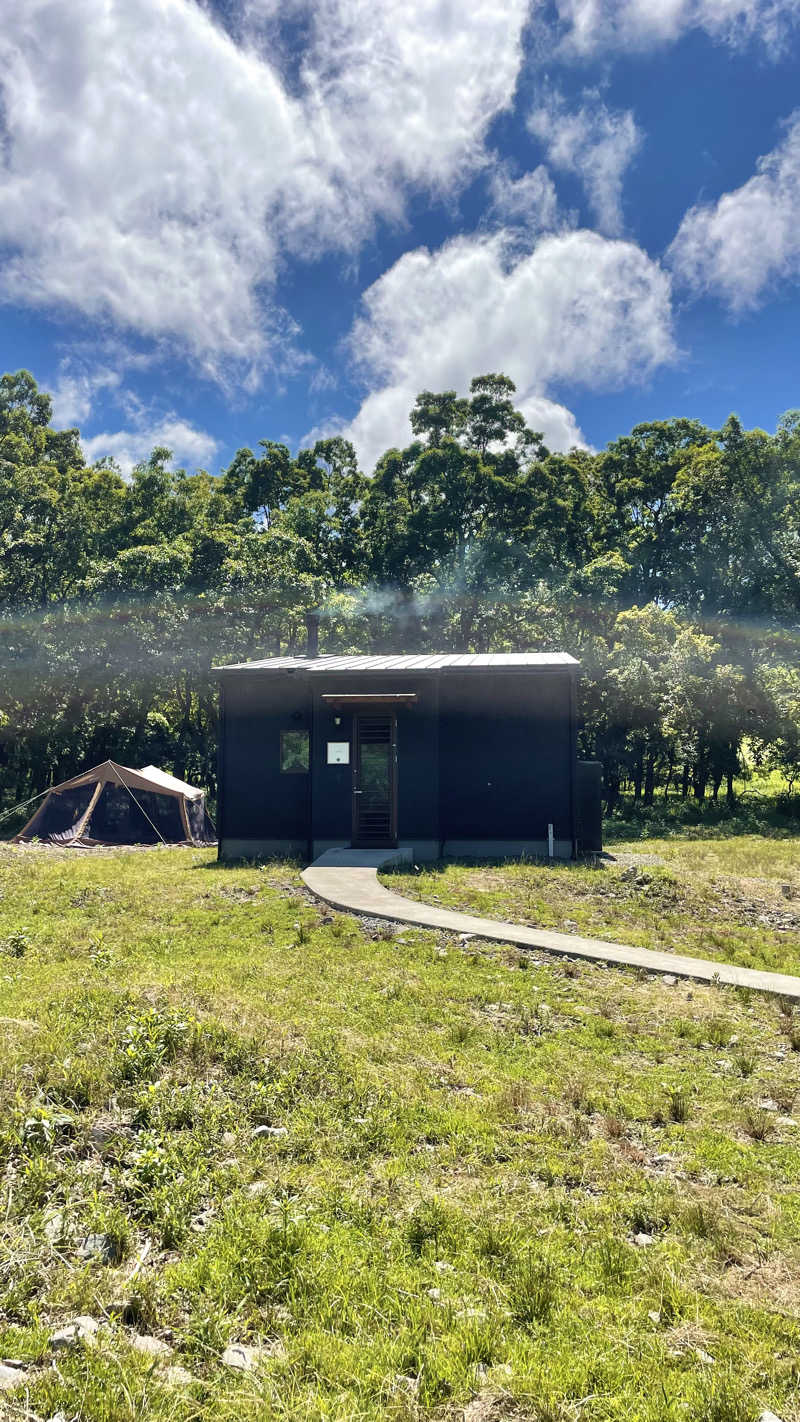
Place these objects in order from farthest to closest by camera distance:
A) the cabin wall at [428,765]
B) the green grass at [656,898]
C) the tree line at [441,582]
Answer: the tree line at [441,582] < the cabin wall at [428,765] < the green grass at [656,898]

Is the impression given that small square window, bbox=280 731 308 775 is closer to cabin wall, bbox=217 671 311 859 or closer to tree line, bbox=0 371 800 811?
cabin wall, bbox=217 671 311 859

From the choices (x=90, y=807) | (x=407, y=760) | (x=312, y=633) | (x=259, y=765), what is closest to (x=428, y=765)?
(x=407, y=760)

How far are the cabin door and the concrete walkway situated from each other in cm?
120

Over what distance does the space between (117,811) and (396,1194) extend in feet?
54.6

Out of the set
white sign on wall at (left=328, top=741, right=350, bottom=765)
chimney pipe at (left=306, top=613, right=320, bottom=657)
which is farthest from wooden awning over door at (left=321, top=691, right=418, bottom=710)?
chimney pipe at (left=306, top=613, right=320, bottom=657)

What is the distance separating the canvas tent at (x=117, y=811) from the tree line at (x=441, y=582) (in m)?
7.57

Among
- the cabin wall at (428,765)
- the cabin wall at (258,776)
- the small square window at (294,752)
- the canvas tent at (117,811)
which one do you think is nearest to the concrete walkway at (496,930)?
the cabin wall at (428,765)

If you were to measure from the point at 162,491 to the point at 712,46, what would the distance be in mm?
25861

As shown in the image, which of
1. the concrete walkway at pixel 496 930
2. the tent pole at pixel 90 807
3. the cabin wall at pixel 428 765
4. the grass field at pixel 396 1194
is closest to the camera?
the grass field at pixel 396 1194

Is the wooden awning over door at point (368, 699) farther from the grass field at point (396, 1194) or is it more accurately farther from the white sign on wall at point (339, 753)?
the grass field at point (396, 1194)

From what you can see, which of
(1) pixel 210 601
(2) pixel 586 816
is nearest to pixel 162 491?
(1) pixel 210 601

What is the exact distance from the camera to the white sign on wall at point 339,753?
13742 mm

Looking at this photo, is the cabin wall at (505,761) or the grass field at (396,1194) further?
the cabin wall at (505,761)

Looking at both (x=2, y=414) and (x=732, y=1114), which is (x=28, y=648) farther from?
(x=732, y=1114)
